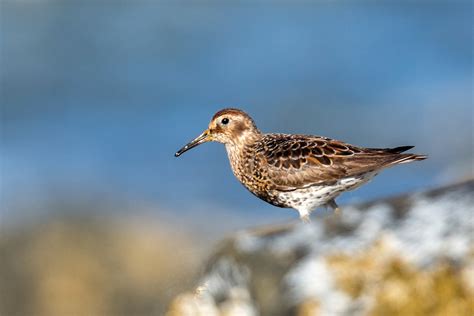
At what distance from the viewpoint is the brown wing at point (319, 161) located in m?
8.82

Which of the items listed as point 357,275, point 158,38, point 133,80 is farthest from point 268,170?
point 158,38

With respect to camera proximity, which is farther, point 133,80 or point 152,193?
point 133,80

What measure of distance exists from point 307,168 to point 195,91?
22.9 m

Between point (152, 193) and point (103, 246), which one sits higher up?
point (152, 193)

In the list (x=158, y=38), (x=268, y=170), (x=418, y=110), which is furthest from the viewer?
(x=158, y=38)

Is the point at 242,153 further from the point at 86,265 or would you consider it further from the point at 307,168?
the point at 86,265

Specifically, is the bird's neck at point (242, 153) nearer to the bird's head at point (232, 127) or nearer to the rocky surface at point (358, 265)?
the bird's head at point (232, 127)

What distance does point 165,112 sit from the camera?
2961 cm

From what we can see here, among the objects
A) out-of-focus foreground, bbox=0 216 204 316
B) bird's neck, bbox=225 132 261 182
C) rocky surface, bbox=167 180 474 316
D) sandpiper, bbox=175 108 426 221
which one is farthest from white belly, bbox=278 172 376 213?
rocky surface, bbox=167 180 474 316

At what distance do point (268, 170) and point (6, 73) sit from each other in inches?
1092

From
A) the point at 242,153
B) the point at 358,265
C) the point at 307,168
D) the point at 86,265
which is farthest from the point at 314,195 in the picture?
the point at 358,265

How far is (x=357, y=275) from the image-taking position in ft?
13.3

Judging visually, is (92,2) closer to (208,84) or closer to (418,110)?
(208,84)

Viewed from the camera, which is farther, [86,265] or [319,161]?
[86,265]
